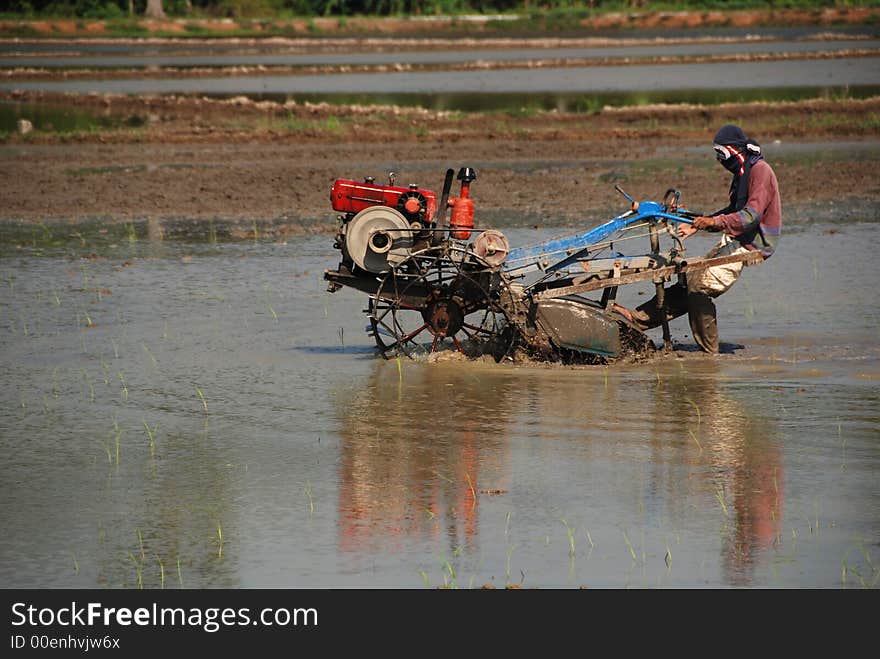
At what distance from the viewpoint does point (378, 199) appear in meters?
10.9

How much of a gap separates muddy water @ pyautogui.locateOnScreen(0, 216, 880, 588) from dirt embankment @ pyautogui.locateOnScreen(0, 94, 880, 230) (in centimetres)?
573

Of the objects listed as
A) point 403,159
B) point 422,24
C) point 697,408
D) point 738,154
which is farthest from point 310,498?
point 422,24

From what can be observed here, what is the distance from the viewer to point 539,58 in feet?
156

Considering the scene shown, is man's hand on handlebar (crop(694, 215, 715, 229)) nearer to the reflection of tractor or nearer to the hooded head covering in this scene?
the reflection of tractor

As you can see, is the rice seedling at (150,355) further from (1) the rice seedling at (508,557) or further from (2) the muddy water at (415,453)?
(1) the rice seedling at (508,557)

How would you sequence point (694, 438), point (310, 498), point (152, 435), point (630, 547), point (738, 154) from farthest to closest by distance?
point (738, 154)
point (152, 435)
point (694, 438)
point (310, 498)
point (630, 547)

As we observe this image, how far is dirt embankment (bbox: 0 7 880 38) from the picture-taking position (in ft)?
201

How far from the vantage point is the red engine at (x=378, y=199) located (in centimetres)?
1085

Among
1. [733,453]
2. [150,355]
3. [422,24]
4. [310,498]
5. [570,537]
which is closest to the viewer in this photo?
[570,537]

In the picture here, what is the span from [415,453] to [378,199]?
263 cm

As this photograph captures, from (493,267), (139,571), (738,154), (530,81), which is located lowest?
(139,571)

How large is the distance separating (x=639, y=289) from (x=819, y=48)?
36.1 m

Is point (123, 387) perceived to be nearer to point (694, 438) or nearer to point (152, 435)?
point (152, 435)

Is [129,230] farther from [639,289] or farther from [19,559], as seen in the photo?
[19,559]
